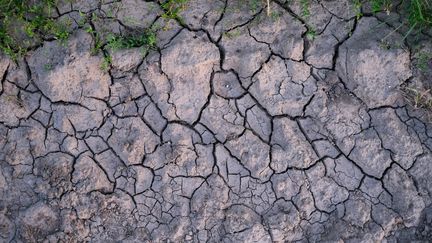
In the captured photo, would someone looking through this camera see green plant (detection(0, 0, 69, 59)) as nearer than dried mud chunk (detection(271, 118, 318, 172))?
No

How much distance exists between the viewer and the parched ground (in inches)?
153

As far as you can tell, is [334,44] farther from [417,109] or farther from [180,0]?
[180,0]

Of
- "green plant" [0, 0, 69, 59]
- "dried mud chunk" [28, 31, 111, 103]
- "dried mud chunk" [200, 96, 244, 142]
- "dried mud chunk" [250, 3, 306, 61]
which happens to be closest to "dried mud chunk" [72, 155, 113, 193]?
"dried mud chunk" [28, 31, 111, 103]

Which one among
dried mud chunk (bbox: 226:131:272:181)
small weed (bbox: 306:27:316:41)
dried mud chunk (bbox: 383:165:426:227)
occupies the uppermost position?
small weed (bbox: 306:27:316:41)

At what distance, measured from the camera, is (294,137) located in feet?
12.9

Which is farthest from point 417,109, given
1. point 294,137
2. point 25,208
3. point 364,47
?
point 25,208

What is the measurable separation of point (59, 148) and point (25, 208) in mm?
455

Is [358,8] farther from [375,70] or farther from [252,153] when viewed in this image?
[252,153]

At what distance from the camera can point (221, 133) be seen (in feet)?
13.0

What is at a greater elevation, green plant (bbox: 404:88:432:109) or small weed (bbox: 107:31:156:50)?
small weed (bbox: 107:31:156:50)

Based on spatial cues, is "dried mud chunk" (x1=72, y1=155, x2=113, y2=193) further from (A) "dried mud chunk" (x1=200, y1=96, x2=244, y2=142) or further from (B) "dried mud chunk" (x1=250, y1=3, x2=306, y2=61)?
(B) "dried mud chunk" (x1=250, y1=3, x2=306, y2=61)

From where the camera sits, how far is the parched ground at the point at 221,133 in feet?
12.7

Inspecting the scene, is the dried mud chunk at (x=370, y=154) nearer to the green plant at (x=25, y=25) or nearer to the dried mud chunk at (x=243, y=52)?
the dried mud chunk at (x=243, y=52)

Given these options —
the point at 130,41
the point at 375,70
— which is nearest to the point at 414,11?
the point at 375,70
